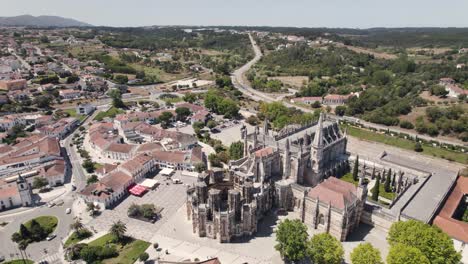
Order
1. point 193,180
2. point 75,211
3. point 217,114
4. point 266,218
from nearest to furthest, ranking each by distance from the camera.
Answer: point 266,218 < point 75,211 < point 193,180 < point 217,114

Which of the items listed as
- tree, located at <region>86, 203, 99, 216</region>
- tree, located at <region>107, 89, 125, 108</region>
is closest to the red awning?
tree, located at <region>86, 203, 99, 216</region>

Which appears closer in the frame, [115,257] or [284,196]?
[115,257]

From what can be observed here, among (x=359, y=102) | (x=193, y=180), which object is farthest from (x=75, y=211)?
(x=359, y=102)

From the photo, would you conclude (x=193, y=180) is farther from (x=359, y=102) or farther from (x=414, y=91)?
(x=414, y=91)

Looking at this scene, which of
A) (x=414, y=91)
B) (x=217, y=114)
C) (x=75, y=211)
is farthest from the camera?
(x=414, y=91)

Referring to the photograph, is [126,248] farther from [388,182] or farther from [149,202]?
[388,182]

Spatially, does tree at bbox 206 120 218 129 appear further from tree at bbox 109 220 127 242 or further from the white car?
the white car

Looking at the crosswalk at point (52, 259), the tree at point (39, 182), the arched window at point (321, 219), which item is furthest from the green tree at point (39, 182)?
the arched window at point (321, 219)
